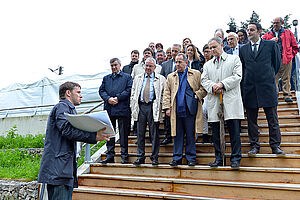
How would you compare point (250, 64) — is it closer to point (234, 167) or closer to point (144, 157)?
point (234, 167)

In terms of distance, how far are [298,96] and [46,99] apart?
9.03 m

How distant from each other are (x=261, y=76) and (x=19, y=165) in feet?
17.6

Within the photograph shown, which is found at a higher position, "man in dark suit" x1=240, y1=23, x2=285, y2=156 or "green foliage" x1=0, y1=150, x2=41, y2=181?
"man in dark suit" x1=240, y1=23, x2=285, y2=156

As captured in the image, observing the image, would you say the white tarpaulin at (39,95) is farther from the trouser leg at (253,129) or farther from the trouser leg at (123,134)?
the trouser leg at (253,129)

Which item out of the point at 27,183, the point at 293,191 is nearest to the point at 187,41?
the point at 293,191

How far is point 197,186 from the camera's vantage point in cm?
363

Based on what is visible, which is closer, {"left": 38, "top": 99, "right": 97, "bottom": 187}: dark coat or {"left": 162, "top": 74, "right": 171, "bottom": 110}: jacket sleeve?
{"left": 38, "top": 99, "right": 97, "bottom": 187}: dark coat

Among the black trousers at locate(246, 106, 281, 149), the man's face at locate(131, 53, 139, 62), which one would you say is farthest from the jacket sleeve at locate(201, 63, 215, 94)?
the man's face at locate(131, 53, 139, 62)

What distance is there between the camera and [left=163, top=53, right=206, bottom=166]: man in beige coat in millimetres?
4121

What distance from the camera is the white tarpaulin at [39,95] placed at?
10.5 meters

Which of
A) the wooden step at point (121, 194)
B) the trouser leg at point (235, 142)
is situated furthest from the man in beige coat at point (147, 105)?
the trouser leg at point (235, 142)

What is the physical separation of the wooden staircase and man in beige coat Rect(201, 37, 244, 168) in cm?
27

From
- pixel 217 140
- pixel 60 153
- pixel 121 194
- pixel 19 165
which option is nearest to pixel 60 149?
pixel 60 153

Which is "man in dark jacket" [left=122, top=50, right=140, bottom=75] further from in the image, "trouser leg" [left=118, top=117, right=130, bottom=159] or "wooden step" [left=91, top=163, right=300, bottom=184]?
"wooden step" [left=91, top=163, right=300, bottom=184]
